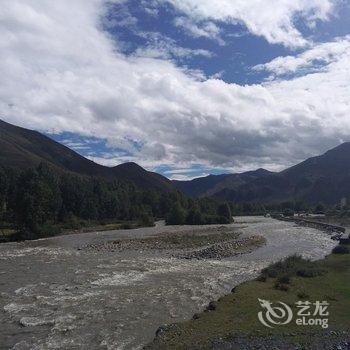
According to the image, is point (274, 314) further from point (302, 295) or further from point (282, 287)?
point (282, 287)

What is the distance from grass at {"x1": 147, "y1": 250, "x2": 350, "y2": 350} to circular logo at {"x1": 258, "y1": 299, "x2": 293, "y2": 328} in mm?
463

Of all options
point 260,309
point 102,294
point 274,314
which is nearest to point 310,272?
point 260,309

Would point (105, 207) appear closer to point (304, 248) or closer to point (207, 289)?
point (304, 248)

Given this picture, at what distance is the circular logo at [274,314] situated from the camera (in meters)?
29.5

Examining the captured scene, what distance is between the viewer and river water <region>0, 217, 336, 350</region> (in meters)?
28.7

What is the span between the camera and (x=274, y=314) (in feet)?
104

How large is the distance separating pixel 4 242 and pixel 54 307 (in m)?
73.2

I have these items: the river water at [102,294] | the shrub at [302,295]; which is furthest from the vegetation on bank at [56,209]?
the shrub at [302,295]

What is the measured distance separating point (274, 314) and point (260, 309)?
1666 millimetres

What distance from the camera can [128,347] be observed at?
26.6m

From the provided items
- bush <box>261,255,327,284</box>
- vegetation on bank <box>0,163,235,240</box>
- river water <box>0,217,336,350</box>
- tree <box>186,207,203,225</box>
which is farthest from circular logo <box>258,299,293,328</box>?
tree <box>186,207,203,225</box>

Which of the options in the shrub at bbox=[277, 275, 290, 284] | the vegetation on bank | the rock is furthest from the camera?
the vegetation on bank

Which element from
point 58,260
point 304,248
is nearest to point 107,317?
point 58,260

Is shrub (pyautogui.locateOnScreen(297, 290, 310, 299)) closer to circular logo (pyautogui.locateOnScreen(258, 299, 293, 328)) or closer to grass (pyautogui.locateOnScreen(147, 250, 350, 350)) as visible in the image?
grass (pyautogui.locateOnScreen(147, 250, 350, 350))
